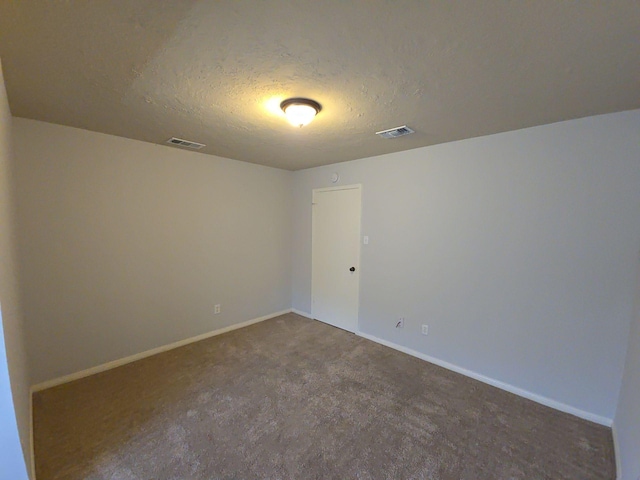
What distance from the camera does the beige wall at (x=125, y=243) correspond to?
2.48m

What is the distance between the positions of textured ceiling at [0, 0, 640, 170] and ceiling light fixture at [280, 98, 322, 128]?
0.06 m

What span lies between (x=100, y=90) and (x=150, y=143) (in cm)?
129

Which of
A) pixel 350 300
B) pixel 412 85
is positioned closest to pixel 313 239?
pixel 350 300

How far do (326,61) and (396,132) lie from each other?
1298 millimetres

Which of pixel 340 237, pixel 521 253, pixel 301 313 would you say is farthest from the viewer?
pixel 301 313

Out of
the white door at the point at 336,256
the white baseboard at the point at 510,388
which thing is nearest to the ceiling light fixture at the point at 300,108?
the white door at the point at 336,256

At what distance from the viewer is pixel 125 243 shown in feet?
9.71

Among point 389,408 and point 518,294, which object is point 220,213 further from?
point 518,294

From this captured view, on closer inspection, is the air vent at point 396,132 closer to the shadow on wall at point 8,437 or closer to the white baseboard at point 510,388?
the white baseboard at point 510,388

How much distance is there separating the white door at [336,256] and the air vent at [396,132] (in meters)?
1.11

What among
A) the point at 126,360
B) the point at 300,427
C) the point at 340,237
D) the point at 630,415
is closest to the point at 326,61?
the point at 300,427

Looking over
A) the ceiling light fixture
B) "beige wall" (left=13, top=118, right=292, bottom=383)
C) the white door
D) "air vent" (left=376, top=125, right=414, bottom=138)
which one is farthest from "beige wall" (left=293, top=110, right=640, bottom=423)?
"beige wall" (left=13, top=118, right=292, bottom=383)

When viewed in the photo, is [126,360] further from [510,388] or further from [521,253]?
[521,253]

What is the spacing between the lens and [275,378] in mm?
2727
